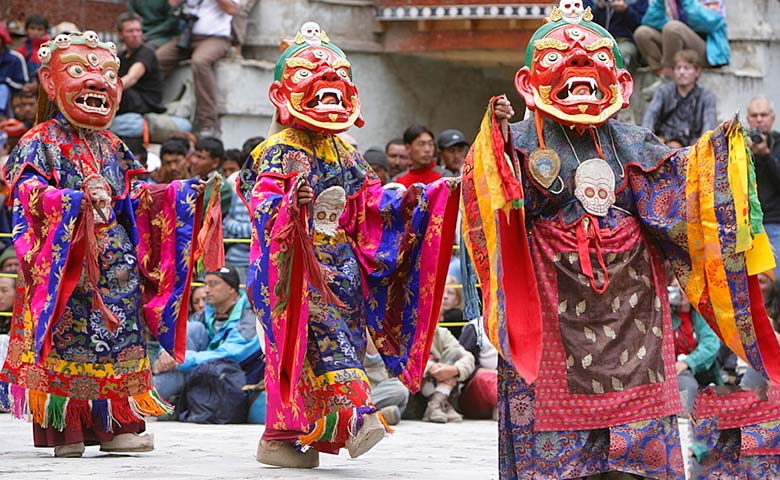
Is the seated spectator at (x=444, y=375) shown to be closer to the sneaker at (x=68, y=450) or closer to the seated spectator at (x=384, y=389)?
the seated spectator at (x=384, y=389)

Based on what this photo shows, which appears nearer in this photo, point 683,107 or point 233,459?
point 233,459

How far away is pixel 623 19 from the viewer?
41.9 feet

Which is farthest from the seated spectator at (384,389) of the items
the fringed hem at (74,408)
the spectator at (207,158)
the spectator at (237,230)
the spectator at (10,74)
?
the spectator at (10,74)

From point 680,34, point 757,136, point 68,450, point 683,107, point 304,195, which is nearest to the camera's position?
point 304,195

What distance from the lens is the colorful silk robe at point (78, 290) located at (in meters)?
7.00

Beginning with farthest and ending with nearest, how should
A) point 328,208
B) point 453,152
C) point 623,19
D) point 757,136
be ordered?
1. point 623,19
2. point 453,152
3. point 757,136
4. point 328,208

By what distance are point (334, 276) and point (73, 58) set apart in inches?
63.4

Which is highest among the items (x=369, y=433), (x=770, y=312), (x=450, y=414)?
(x=770, y=312)

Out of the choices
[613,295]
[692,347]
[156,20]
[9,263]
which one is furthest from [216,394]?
[156,20]

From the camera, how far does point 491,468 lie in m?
7.07

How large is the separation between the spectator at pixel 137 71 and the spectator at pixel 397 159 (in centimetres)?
223

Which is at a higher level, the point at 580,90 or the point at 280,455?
the point at 580,90

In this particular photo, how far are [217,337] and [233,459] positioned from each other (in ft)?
6.97

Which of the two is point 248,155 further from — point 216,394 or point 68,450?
point 216,394
